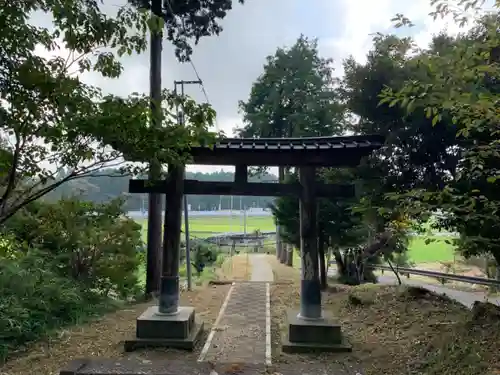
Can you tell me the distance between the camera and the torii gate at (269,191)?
5.47 m

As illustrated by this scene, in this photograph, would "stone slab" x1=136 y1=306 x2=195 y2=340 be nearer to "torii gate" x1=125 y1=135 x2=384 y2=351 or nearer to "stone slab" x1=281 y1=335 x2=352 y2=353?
"torii gate" x1=125 y1=135 x2=384 y2=351

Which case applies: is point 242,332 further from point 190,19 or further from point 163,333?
point 190,19

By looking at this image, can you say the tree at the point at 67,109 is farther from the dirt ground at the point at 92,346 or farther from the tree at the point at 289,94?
the tree at the point at 289,94

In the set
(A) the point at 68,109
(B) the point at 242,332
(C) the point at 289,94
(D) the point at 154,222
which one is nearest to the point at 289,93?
(C) the point at 289,94

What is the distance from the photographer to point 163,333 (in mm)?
5469

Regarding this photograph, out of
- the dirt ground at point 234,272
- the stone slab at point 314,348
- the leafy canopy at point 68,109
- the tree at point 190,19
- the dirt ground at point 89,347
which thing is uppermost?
the tree at point 190,19

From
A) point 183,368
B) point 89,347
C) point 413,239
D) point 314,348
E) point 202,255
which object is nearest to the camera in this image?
point 183,368

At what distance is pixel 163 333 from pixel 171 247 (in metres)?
1.18

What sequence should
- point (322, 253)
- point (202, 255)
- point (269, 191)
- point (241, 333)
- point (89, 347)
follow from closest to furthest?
1. point (89, 347)
2. point (269, 191)
3. point (241, 333)
4. point (322, 253)
5. point (202, 255)

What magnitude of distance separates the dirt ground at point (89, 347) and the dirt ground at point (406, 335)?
5.00 ft

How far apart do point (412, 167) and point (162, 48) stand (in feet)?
19.5

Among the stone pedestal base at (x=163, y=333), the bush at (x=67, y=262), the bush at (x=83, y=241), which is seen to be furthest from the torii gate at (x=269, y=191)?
the bush at (x=83, y=241)

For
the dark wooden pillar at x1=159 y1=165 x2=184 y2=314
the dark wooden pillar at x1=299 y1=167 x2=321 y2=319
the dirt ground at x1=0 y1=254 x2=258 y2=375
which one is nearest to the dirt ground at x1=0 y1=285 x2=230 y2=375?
the dirt ground at x1=0 y1=254 x2=258 y2=375

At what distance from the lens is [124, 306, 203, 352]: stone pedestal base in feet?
17.5
